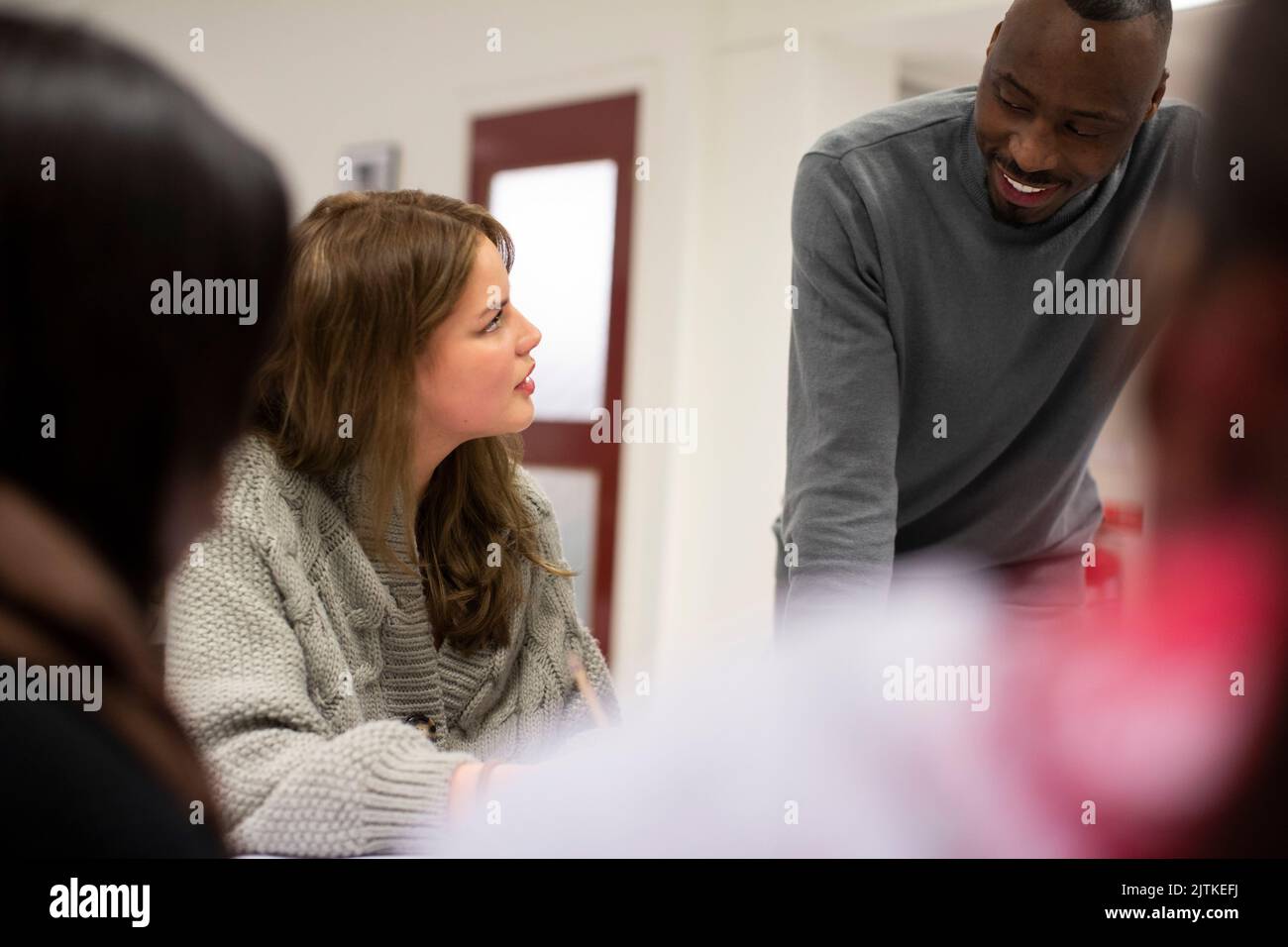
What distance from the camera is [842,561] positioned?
0.88 meters

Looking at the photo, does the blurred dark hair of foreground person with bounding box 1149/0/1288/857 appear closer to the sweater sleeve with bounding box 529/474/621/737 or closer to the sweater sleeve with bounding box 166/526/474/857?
the sweater sleeve with bounding box 166/526/474/857

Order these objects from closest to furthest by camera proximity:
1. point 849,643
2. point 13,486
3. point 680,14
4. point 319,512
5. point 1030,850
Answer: point 13,486
point 1030,850
point 849,643
point 319,512
point 680,14

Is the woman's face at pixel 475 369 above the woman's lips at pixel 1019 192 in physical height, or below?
below

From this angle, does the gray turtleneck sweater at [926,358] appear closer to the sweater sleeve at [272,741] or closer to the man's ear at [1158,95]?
the man's ear at [1158,95]

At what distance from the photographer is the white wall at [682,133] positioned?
1.33 m

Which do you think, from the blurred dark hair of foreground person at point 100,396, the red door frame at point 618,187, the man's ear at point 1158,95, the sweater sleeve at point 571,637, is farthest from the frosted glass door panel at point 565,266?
the blurred dark hair of foreground person at point 100,396

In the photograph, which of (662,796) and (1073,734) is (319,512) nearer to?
(662,796)

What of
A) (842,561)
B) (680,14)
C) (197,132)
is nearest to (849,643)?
(842,561)

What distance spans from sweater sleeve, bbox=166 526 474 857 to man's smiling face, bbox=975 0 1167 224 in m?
0.59

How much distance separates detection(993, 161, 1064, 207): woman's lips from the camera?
0.85 meters

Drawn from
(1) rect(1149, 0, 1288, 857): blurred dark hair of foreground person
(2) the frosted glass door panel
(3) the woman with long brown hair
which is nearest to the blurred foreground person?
(1) rect(1149, 0, 1288, 857): blurred dark hair of foreground person

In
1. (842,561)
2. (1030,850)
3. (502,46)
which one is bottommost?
(1030,850)

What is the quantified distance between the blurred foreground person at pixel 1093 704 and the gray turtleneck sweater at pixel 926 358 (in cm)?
15

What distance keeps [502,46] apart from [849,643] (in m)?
0.67
